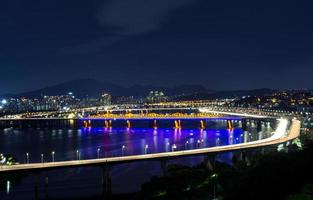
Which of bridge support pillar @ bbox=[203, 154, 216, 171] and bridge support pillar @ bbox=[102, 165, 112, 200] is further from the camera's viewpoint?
bridge support pillar @ bbox=[203, 154, 216, 171]

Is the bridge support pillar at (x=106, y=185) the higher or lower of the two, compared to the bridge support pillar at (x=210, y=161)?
lower

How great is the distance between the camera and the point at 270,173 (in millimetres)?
13453

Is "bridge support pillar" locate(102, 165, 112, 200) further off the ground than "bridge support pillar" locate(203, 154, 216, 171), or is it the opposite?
"bridge support pillar" locate(203, 154, 216, 171)

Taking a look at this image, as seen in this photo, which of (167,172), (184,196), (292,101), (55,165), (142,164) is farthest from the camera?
(292,101)

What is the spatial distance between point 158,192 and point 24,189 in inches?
392

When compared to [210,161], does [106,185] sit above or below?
below

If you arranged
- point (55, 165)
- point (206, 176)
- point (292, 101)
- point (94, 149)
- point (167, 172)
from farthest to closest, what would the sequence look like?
point (292, 101)
point (94, 149)
point (167, 172)
point (55, 165)
point (206, 176)

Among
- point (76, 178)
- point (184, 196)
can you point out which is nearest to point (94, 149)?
point (76, 178)

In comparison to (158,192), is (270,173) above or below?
above

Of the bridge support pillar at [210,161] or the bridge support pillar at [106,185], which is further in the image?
the bridge support pillar at [210,161]

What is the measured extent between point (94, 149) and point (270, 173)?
105 feet

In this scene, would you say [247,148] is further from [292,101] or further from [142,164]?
[292,101]

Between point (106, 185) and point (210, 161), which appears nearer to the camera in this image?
point (106, 185)

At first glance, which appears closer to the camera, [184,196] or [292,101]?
[184,196]
